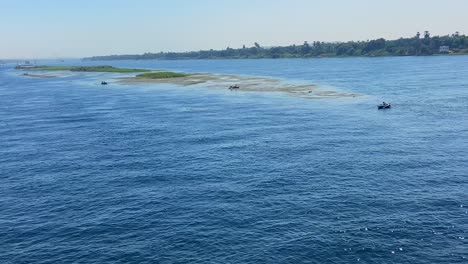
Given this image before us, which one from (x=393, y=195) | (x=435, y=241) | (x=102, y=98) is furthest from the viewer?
(x=102, y=98)

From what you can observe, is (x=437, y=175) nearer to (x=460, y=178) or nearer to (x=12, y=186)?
(x=460, y=178)

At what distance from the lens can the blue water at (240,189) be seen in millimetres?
47906

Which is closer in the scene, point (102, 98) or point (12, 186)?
point (12, 186)

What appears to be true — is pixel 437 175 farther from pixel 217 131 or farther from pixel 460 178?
pixel 217 131

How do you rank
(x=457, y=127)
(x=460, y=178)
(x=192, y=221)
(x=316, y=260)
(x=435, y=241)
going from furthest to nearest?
(x=457, y=127)
(x=460, y=178)
(x=192, y=221)
(x=435, y=241)
(x=316, y=260)

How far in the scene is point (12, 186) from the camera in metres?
70.1

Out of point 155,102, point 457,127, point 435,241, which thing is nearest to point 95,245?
point 435,241

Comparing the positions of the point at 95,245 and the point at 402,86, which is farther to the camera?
the point at 402,86

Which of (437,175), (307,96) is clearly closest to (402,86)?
(307,96)

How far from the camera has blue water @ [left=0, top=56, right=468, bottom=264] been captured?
47906 mm

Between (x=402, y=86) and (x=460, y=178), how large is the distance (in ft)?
424

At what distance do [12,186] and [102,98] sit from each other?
11758cm

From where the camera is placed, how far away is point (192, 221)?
54969mm

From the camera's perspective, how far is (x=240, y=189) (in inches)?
2562
